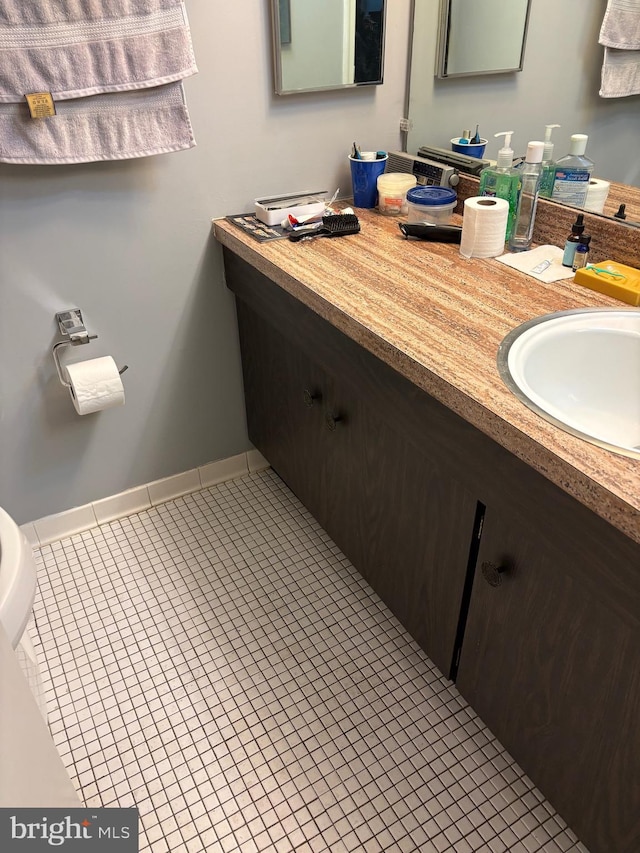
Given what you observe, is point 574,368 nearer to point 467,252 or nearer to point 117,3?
point 467,252

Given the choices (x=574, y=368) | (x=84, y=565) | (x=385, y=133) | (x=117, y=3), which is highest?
(x=117, y=3)

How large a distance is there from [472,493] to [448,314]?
0.35m

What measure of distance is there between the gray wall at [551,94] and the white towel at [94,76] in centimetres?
67

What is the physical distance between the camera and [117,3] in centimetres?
130

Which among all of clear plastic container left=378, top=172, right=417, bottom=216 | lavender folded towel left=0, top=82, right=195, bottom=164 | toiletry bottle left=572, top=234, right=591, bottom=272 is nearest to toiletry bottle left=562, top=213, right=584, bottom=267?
toiletry bottle left=572, top=234, right=591, bottom=272

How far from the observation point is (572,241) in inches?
52.6

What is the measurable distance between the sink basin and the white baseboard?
125 centimetres

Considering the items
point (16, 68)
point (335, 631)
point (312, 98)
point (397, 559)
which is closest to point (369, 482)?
point (397, 559)

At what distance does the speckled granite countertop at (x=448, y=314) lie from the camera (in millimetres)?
829

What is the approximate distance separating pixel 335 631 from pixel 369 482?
455mm

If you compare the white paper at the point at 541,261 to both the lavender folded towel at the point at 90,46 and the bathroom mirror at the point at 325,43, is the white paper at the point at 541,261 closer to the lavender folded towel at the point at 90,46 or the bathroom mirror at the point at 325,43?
the bathroom mirror at the point at 325,43

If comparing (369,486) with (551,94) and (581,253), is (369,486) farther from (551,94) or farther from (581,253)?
(551,94)

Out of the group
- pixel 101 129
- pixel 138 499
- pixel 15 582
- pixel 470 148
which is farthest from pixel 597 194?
pixel 138 499

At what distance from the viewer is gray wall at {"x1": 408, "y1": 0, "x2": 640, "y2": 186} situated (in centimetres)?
127
